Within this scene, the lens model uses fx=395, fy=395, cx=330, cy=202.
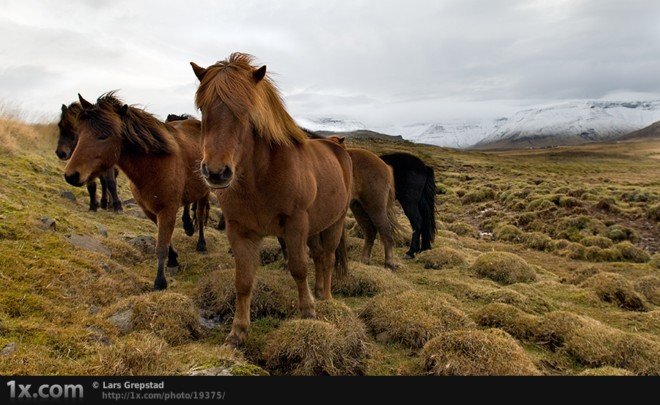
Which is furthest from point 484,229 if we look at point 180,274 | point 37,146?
point 37,146

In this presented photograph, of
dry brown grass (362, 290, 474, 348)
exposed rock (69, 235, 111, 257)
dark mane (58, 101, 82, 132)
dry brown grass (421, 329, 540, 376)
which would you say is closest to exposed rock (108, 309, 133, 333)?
exposed rock (69, 235, 111, 257)

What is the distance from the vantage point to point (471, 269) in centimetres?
967

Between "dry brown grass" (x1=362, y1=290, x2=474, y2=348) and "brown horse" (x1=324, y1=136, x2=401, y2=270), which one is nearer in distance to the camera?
"dry brown grass" (x1=362, y1=290, x2=474, y2=348)

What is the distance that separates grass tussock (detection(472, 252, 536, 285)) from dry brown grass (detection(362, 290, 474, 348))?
12.0 feet

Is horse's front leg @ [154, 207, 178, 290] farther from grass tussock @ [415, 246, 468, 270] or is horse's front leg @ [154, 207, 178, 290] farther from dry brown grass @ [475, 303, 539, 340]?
grass tussock @ [415, 246, 468, 270]

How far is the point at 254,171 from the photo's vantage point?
450 centimetres

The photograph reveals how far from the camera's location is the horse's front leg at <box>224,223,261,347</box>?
15.6ft

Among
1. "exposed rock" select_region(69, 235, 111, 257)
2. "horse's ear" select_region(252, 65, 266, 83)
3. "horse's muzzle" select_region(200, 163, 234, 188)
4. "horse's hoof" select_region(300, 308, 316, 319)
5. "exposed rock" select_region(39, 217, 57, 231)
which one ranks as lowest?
"horse's hoof" select_region(300, 308, 316, 319)

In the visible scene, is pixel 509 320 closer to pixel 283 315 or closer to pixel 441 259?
pixel 283 315

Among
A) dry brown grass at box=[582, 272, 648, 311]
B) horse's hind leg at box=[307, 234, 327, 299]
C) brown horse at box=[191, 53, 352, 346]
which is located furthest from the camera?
dry brown grass at box=[582, 272, 648, 311]

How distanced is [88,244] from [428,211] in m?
8.92

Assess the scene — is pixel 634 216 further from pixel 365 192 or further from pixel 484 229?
pixel 365 192

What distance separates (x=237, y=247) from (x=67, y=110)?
8.60 meters

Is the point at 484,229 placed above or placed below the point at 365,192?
below
